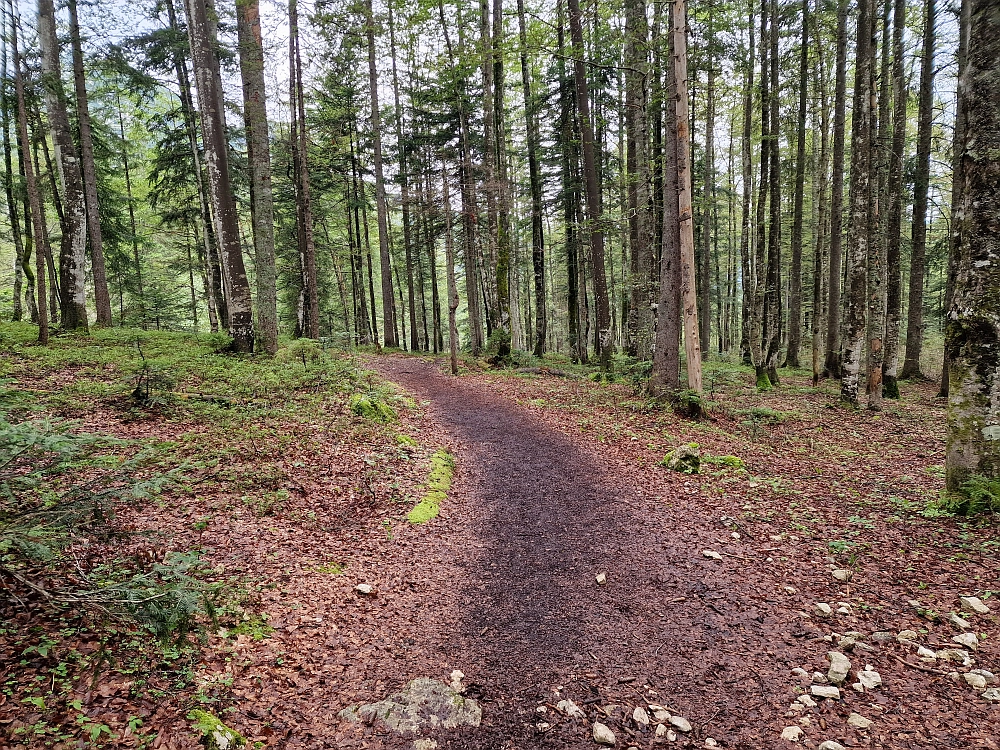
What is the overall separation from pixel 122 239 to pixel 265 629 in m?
22.4

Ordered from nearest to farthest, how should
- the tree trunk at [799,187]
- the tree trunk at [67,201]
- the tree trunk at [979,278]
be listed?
the tree trunk at [979,278], the tree trunk at [67,201], the tree trunk at [799,187]

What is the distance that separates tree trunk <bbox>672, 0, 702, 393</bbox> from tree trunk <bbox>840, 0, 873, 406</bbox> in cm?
541

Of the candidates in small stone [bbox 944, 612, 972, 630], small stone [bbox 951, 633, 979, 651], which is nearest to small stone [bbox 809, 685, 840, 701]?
small stone [bbox 951, 633, 979, 651]

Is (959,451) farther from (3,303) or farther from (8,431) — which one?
(3,303)

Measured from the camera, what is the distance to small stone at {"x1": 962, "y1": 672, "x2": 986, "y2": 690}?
3.24m

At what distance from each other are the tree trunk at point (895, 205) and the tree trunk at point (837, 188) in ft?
4.55

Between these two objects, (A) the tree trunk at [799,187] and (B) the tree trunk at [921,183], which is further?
(A) the tree trunk at [799,187]

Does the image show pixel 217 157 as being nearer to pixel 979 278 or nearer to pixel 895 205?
pixel 979 278

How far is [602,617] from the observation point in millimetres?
4473

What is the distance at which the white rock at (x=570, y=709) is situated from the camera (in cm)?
338

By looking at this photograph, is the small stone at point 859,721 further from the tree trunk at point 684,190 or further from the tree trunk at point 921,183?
the tree trunk at point 921,183

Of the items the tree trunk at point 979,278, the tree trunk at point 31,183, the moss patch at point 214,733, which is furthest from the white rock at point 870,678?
the tree trunk at point 31,183

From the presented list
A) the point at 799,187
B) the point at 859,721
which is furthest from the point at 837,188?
the point at 859,721

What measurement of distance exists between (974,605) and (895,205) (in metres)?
17.5
